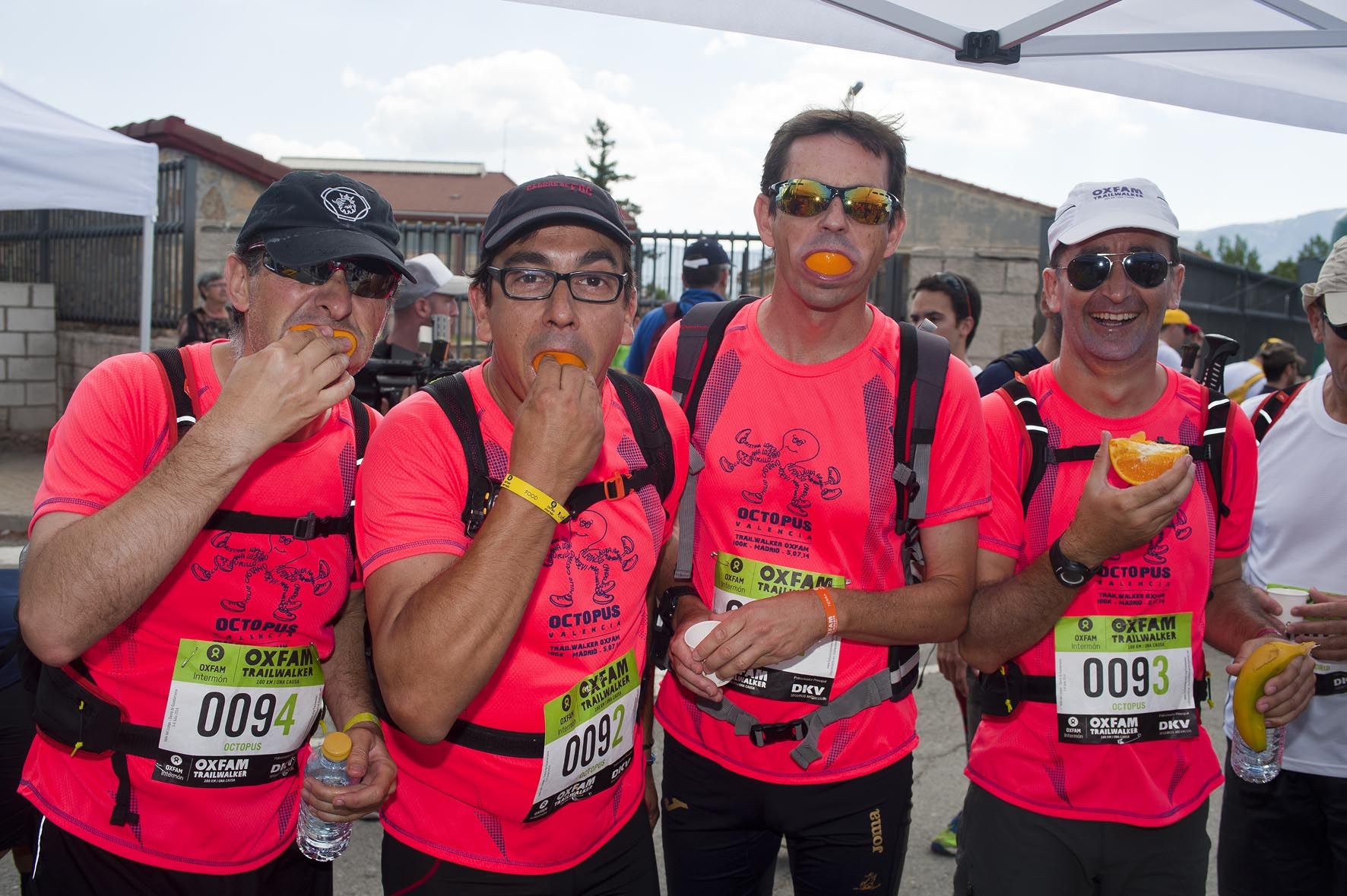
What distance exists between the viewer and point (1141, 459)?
7.84 ft

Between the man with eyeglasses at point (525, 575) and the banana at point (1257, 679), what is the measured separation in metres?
1.68

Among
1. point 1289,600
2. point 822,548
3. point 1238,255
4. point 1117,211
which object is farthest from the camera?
point 1238,255

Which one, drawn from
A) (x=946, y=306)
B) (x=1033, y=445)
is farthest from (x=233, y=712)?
(x=946, y=306)

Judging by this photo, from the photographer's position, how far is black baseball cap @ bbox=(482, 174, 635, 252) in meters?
2.20

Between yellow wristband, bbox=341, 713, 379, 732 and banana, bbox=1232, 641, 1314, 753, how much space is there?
7.49 ft

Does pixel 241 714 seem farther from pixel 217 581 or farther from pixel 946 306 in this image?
pixel 946 306

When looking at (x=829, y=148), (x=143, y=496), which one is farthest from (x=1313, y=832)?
(x=143, y=496)

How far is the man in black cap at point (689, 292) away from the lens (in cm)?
680

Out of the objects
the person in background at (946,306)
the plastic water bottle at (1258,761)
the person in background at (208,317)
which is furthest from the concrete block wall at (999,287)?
the plastic water bottle at (1258,761)

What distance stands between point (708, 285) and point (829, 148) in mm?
4539

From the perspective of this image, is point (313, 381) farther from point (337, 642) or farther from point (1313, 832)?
point (1313, 832)

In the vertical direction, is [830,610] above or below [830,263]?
below

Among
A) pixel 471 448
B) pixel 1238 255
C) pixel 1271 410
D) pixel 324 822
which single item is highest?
pixel 1238 255

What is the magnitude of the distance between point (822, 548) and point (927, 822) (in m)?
2.78
